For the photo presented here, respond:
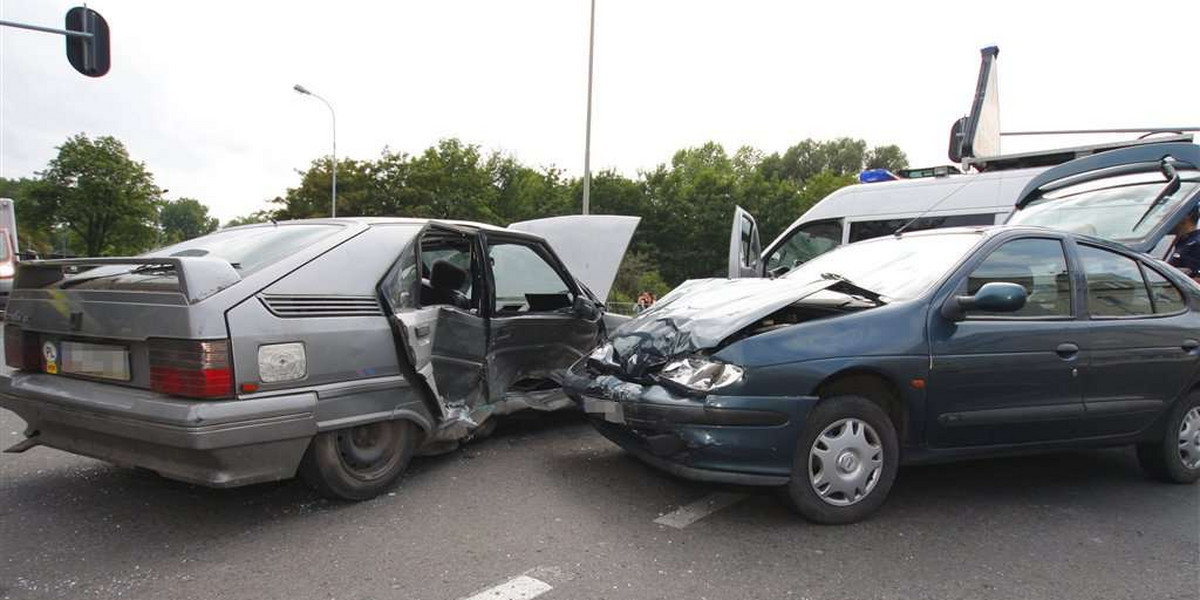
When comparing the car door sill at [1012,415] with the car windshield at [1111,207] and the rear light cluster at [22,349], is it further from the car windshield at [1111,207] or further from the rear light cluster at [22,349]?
the rear light cluster at [22,349]

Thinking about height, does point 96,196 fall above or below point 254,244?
above

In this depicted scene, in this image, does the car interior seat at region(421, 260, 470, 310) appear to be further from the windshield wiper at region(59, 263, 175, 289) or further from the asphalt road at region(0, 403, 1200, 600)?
the windshield wiper at region(59, 263, 175, 289)

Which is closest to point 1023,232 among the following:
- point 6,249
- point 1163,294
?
point 1163,294

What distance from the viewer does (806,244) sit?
953 cm

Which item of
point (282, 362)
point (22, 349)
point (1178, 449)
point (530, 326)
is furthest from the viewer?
point (530, 326)

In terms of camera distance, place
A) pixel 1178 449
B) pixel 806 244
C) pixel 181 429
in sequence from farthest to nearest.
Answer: pixel 806 244
pixel 1178 449
pixel 181 429

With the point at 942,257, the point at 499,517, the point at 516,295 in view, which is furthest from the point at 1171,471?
the point at 516,295

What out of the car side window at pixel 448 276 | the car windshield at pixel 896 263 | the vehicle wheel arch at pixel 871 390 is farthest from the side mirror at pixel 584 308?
the vehicle wheel arch at pixel 871 390

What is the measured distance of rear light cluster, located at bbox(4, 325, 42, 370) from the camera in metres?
3.64

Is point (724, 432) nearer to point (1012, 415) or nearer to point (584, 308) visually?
point (1012, 415)

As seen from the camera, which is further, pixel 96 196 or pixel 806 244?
pixel 96 196

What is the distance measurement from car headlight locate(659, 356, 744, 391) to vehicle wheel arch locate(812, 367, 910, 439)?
1.47ft

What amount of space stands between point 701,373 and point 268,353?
202 cm

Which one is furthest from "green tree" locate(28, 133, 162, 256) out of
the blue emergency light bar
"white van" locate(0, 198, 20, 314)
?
the blue emergency light bar
